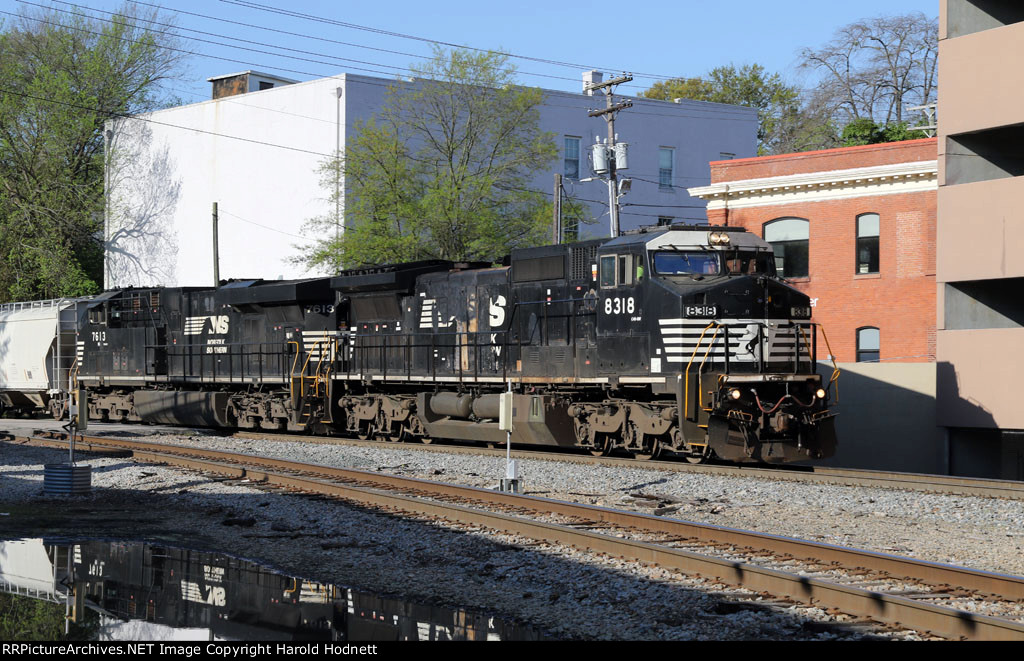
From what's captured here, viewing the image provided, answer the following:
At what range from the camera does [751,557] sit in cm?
989

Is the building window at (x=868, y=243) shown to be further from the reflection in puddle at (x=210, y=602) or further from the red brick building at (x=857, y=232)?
the reflection in puddle at (x=210, y=602)

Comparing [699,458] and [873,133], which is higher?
[873,133]

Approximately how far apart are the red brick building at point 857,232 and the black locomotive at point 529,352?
12.8 metres

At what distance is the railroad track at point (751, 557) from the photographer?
754 centimetres

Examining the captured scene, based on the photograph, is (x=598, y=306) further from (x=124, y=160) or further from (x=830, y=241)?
(x=124, y=160)

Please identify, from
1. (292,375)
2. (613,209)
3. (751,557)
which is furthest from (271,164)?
(751,557)

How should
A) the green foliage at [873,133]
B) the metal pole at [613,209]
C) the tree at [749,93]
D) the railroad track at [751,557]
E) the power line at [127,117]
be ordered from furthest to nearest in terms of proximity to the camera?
the tree at [749,93]
the power line at [127,117]
the green foliage at [873,133]
the metal pole at [613,209]
the railroad track at [751,557]

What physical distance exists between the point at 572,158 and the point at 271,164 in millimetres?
13357

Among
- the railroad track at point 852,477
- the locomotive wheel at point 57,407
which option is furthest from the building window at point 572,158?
the railroad track at point 852,477

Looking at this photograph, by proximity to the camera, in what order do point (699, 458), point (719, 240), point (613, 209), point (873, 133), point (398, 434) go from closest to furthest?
1. point (719, 240)
2. point (699, 458)
3. point (398, 434)
4. point (613, 209)
5. point (873, 133)

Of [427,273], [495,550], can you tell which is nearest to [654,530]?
[495,550]

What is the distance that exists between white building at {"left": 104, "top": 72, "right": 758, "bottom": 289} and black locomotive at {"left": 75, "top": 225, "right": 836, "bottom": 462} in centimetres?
1303

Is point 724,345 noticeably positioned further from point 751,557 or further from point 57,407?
point 57,407

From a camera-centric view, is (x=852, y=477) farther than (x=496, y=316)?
No
